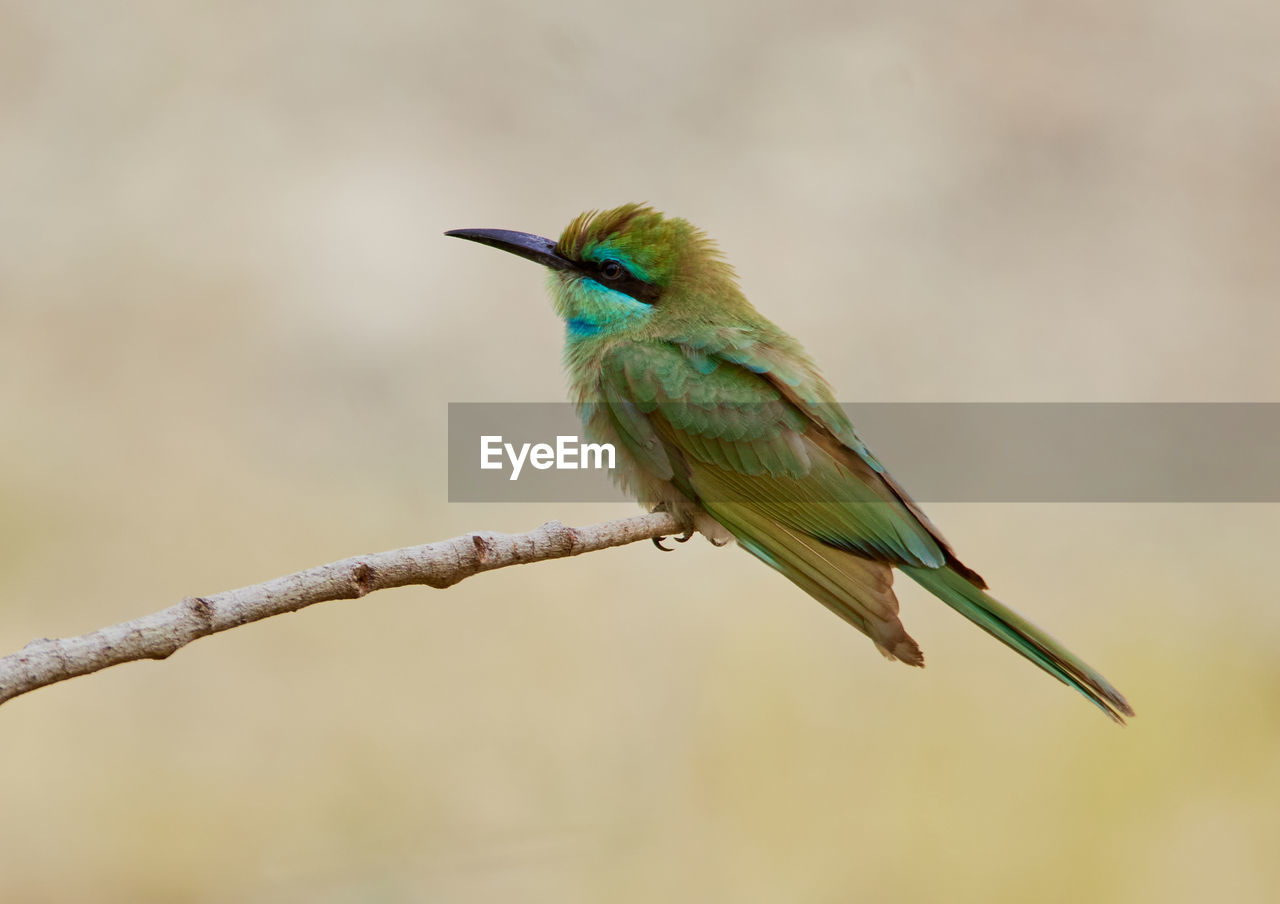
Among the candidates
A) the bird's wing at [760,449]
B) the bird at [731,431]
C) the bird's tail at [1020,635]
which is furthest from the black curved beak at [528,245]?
the bird's tail at [1020,635]

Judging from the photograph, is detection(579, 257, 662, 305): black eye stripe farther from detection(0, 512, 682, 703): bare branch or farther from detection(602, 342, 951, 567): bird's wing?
detection(0, 512, 682, 703): bare branch

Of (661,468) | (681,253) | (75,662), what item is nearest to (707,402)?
(661,468)

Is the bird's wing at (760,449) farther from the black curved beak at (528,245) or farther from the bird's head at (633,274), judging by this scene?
the black curved beak at (528,245)

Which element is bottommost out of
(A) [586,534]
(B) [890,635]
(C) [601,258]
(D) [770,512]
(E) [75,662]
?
(E) [75,662]

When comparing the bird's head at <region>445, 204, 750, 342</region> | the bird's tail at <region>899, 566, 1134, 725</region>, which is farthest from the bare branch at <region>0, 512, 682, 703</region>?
the bird's head at <region>445, 204, 750, 342</region>

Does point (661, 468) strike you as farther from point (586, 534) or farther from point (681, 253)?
point (586, 534)

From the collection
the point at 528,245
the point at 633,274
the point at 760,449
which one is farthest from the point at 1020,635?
the point at 528,245
